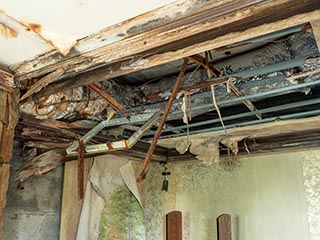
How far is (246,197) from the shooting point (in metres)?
3.01

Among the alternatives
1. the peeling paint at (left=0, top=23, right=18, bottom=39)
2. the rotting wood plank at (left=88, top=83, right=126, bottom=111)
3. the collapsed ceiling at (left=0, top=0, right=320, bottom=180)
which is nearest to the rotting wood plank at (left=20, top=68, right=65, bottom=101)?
the collapsed ceiling at (left=0, top=0, right=320, bottom=180)

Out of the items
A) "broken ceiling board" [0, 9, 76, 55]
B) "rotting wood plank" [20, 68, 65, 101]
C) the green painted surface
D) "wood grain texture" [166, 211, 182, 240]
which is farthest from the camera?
the green painted surface

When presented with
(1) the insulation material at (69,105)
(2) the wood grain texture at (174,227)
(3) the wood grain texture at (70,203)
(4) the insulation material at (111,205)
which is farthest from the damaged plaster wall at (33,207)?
(2) the wood grain texture at (174,227)

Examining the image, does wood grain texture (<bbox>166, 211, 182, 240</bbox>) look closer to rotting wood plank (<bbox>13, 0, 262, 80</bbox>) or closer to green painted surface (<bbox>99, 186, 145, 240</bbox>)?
green painted surface (<bbox>99, 186, 145, 240</bbox>)

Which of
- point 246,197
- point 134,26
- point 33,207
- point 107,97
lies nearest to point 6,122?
point 107,97

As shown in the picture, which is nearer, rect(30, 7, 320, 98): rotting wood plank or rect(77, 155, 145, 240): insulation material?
rect(30, 7, 320, 98): rotting wood plank

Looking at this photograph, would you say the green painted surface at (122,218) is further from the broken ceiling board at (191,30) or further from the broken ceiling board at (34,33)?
the broken ceiling board at (34,33)

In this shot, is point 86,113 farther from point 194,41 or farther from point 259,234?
point 259,234

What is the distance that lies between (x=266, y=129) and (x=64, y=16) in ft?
5.78

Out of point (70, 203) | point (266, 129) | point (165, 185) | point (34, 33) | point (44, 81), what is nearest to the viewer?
point (34, 33)

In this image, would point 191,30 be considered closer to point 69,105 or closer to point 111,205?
point 69,105

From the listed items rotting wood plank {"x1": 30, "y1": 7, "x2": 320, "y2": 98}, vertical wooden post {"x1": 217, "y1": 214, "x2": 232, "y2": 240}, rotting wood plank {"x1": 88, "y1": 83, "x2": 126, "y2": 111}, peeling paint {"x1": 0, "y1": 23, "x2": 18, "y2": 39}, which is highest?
rotting wood plank {"x1": 88, "y1": 83, "x2": 126, "y2": 111}

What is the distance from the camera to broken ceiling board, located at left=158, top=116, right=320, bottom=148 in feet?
7.54

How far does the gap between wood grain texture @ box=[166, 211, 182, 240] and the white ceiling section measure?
1.61 m
